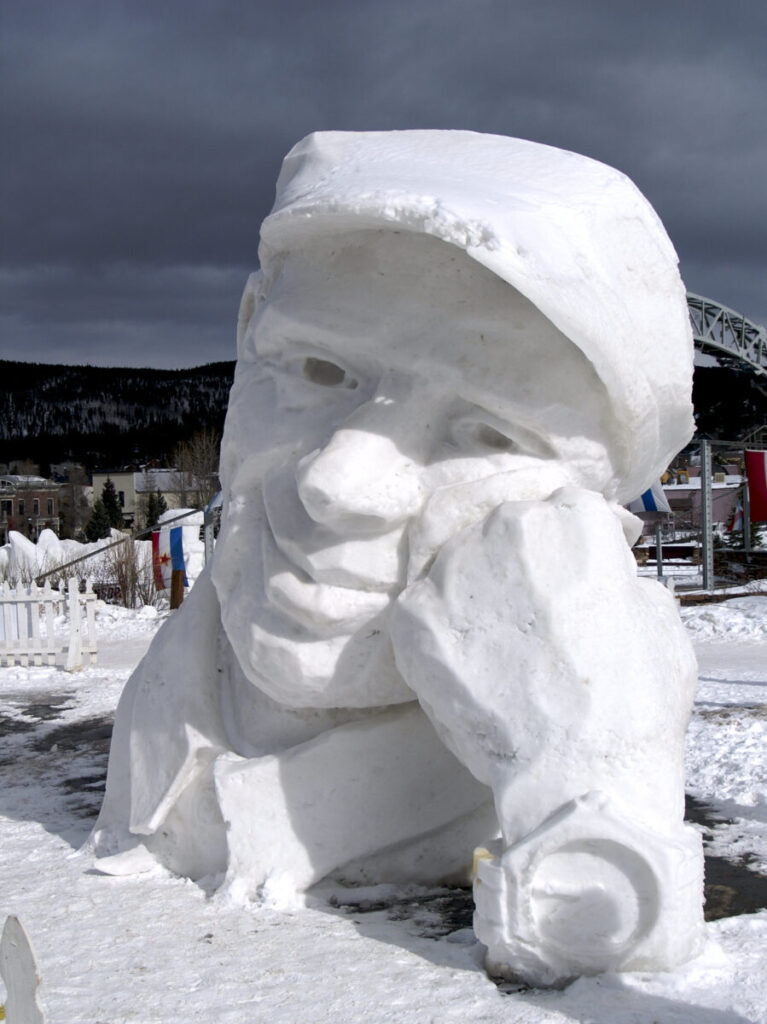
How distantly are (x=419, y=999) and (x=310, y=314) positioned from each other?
169cm

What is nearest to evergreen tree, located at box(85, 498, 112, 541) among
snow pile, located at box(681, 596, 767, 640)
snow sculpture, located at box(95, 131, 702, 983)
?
snow pile, located at box(681, 596, 767, 640)

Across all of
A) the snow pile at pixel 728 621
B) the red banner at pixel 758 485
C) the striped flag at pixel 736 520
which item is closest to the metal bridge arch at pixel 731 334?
the striped flag at pixel 736 520

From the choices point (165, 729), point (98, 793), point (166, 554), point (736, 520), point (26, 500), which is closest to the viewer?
point (165, 729)

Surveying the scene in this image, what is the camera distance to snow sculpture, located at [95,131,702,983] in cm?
215

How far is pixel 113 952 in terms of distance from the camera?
237 cm

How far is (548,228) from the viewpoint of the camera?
91.0 inches

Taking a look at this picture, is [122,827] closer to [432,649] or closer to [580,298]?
[432,649]

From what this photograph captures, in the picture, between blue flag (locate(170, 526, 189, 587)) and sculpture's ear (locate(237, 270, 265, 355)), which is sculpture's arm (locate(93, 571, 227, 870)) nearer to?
sculpture's ear (locate(237, 270, 265, 355))

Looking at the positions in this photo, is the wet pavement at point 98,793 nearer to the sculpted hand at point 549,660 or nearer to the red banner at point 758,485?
the sculpted hand at point 549,660

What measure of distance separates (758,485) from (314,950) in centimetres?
1656

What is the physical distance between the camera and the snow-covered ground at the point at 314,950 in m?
2.01

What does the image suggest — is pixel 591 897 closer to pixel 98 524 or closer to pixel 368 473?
pixel 368 473

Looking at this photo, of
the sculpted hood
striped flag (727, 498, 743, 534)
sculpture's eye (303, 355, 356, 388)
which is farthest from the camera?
striped flag (727, 498, 743, 534)

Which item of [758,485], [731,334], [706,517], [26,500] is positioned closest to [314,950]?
[706,517]
